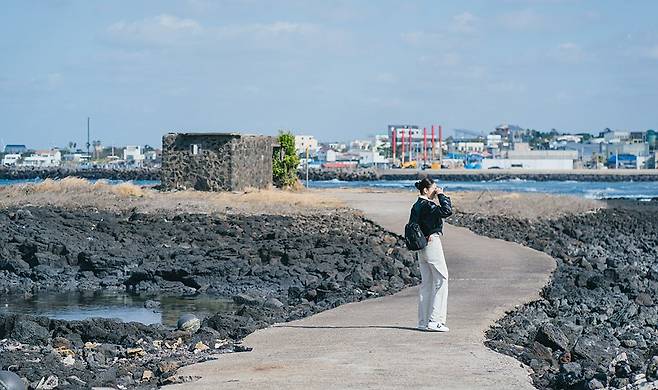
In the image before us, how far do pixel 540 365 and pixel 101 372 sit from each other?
4228 mm

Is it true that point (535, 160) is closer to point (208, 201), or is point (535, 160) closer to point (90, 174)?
point (90, 174)

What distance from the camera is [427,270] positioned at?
544 inches

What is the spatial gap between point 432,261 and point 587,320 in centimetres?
368

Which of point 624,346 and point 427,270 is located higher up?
point 427,270

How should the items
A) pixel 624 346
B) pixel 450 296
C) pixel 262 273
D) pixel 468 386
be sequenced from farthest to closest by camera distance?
pixel 262 273
pixel 450 296
pixel 624 346
pixel 468 386

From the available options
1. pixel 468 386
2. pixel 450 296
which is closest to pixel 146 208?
pixel 450 296

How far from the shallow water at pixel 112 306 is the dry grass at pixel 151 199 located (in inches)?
447

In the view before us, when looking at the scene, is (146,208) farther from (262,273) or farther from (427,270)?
(427,270)

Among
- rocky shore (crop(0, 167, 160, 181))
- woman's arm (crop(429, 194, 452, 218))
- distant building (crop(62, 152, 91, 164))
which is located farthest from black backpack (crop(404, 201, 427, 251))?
distant building (crop(62, 152, 91, 164))

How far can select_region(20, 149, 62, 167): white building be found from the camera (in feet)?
526

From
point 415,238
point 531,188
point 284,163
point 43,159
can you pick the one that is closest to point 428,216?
point 415,238

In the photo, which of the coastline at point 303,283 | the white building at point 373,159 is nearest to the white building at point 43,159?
the white building at point 373,159

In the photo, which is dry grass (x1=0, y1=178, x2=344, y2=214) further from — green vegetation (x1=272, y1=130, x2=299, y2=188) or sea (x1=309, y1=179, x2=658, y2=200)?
sea (x1=309, y1=179, x2=658, y2=200)

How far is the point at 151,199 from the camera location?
36.4 m
